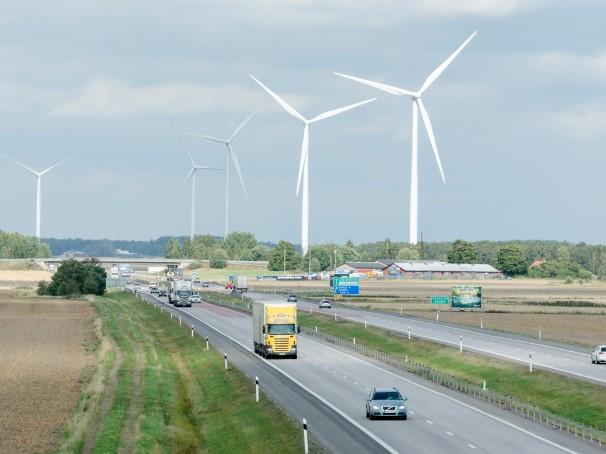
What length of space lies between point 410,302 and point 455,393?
126m

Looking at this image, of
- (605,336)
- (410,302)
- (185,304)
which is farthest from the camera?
(410,302)

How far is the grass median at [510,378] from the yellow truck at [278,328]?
1021cm

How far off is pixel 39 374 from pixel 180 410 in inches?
740

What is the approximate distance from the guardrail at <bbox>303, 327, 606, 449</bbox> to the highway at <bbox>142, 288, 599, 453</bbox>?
91 cm

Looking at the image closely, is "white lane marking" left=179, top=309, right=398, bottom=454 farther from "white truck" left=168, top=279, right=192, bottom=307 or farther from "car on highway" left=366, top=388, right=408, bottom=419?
"white truck" left=168, top=279, right=192, bottom=307

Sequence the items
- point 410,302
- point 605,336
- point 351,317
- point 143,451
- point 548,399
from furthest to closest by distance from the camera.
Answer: point 410,302 < point 351,317 < point 605,336 < point 548,399 < point 143,451

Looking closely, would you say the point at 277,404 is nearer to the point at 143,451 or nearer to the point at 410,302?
the point at 143,451

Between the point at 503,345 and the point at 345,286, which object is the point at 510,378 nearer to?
the point at 503,345

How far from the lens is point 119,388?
69250 millimetres

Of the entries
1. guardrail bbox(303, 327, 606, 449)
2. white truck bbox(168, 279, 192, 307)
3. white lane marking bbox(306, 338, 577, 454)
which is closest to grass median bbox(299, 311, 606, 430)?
→ guardrail bbox(303, 327, 606, 449)

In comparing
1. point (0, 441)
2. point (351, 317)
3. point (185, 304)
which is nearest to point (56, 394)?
point (0, 441)

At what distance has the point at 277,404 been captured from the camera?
2386 inches

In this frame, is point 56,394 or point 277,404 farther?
point 56,394

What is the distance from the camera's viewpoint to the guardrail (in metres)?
52.9
